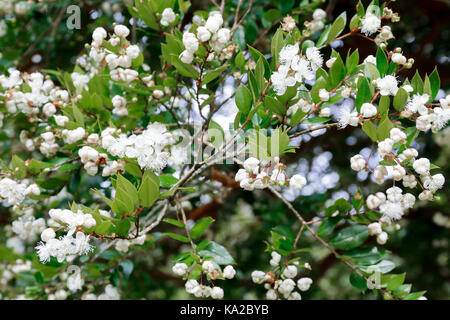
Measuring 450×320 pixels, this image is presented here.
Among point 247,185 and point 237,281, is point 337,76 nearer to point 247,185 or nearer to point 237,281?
point 247,185

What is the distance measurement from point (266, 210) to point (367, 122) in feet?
5.02

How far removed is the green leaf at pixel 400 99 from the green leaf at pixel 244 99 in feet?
1.35

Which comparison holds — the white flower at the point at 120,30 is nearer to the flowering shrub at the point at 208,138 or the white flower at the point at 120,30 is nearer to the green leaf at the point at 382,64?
the flowering shrub at the point at 208,138

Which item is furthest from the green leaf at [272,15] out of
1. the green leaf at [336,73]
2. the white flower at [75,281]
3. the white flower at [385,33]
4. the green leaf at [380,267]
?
the white flower at [75,281]

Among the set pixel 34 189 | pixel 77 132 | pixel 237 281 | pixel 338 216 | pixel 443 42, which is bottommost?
pixel 237 281

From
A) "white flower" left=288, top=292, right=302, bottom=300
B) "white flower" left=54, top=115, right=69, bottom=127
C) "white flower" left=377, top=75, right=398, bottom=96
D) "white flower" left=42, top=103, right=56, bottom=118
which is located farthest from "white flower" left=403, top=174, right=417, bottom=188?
"white flower" left=42, top=103, right=56, bottom=118

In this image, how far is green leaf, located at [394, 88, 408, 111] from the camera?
1.12 meters

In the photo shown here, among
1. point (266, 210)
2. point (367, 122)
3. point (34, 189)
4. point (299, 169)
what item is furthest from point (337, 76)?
point (299, 169)

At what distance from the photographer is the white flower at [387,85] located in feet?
3.60

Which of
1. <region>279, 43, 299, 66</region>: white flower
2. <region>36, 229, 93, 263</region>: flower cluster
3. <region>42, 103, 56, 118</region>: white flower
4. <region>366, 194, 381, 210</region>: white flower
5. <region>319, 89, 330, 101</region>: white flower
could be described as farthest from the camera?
<region>42, 103, 56, 118</region>: white flower

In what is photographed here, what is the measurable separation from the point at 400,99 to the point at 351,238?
1.86 feet

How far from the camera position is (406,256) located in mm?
3707

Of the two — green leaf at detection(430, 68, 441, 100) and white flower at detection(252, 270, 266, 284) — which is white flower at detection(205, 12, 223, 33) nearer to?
green leaf at detection(430, 68, 441, 100)

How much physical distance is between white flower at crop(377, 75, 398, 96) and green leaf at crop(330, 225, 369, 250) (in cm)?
55
